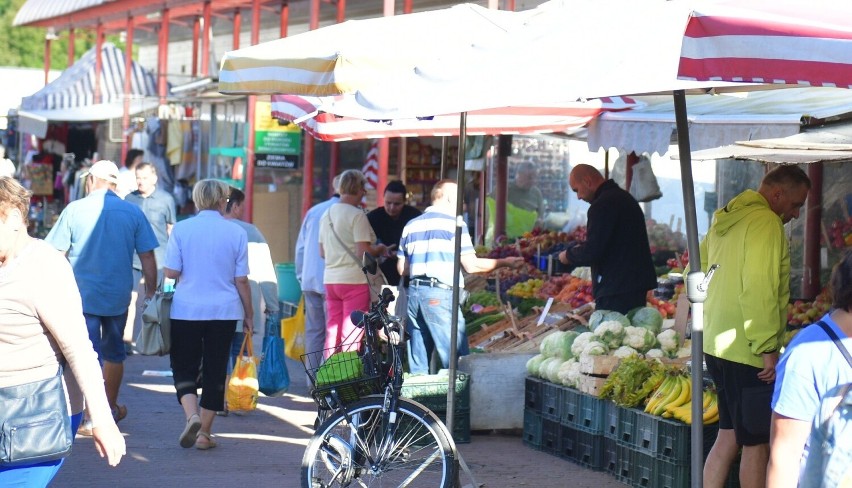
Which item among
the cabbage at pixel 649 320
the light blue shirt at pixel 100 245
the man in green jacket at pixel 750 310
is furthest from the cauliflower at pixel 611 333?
the light blue shirt at pixel 100 245

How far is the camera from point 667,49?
152 inches

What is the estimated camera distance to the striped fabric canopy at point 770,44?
11.7ft

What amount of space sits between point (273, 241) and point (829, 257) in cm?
874

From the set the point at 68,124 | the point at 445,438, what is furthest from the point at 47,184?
the point at 445,438

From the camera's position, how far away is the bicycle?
607 cm

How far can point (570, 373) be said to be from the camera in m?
7.96

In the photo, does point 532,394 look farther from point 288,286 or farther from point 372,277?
point 288,286

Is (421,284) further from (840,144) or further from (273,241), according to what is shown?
(273,241)

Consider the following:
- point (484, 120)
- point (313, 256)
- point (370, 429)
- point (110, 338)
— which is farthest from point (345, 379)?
point (313, 256)

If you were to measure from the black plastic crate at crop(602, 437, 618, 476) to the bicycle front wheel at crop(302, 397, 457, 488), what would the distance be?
5.45 ft

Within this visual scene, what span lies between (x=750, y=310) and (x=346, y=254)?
430 centimetres

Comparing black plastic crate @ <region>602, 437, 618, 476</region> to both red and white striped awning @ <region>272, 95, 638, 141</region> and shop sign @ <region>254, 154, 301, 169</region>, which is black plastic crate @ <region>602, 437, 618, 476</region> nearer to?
red and white striped awning @ <region>272, 95, 638, 141</region>

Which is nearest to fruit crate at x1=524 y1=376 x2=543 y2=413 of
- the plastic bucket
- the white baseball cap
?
the white baseball cap

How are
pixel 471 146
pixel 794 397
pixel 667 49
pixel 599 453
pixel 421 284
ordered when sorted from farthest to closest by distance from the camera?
pixel 471 146 < pixel 421 284 < pixel 599 453 < pixel 667 49 < pixel 794 397
